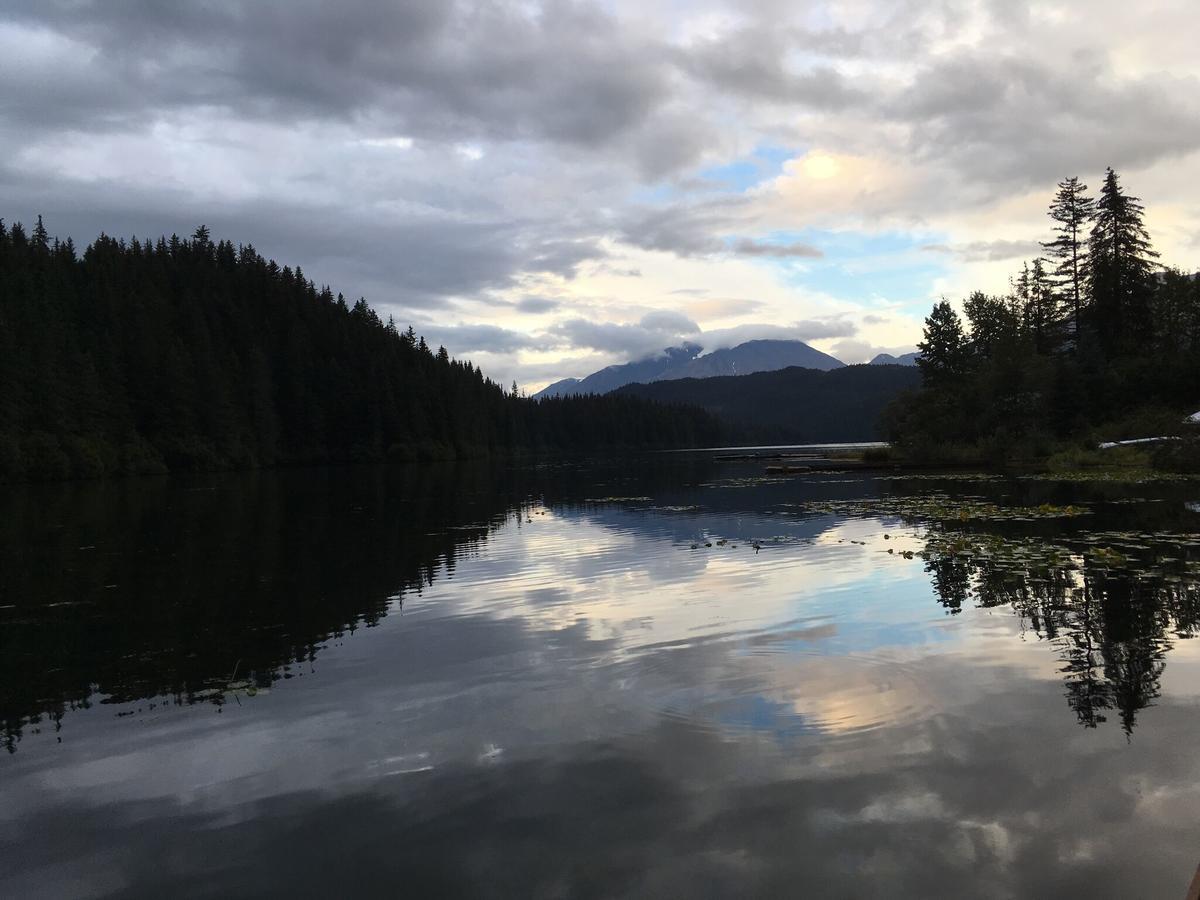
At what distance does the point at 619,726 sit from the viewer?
9.46 meters

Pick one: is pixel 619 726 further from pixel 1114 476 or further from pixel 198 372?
pixel 198 372

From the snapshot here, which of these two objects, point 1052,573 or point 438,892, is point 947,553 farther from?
point 438,892

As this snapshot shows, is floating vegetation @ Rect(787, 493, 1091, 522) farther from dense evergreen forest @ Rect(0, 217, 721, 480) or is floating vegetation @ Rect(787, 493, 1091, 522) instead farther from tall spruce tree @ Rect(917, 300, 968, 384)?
dense evergreen forest @ Rect(0, 217, 721, 480)

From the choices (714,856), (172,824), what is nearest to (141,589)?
(172,824)

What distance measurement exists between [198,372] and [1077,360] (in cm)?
11256

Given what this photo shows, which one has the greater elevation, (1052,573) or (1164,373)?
(1164,373)

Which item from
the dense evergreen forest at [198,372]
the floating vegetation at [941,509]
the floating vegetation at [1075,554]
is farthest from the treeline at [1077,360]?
the dense evergreen forest at [198,372]

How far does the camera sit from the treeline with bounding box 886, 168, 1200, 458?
210ft

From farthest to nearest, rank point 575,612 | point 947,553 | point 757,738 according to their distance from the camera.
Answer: point 947,553, point 575,612, point 757,738

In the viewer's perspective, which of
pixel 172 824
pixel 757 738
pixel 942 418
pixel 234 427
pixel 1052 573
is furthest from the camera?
pixel 234 427

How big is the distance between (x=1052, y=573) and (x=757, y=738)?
1221 centimetres

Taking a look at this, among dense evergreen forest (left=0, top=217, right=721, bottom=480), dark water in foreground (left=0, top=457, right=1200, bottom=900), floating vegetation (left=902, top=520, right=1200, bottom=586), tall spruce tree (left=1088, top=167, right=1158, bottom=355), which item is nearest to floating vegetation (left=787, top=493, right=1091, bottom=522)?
floating vegetation (left=902, top=520, right=1200, bottom=586)

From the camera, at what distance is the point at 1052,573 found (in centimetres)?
1748

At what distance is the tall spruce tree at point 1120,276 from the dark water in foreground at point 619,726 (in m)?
62.3
